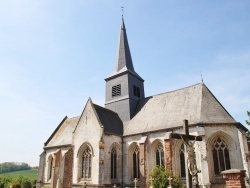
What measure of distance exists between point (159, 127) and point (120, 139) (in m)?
4.06

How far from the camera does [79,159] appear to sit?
20719 millimetres

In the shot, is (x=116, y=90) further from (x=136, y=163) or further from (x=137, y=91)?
(x=136, y=163)

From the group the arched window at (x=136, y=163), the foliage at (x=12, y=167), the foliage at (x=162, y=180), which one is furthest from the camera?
the foliage at (x=12, y=167)

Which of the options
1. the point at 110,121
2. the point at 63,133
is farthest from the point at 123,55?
the point at 63,133

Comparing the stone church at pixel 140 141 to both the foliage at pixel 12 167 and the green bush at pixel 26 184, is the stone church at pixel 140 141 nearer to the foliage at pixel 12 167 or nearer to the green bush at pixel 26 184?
the green bush at pixel 26 184

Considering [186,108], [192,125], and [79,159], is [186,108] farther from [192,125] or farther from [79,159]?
[79,159]

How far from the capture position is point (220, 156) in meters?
16.6

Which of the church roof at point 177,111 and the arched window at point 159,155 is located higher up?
the church roof at point 177,111

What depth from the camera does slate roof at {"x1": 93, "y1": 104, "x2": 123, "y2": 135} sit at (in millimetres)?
20656

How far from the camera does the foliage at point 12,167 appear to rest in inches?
2842

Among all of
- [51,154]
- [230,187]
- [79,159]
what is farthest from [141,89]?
[230,187]

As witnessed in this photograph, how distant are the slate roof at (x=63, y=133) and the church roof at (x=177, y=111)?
21.6 ft

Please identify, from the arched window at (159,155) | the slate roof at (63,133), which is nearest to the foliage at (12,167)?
the slate roof at (63,133)

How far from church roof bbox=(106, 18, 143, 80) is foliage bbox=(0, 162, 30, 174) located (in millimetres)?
64105
